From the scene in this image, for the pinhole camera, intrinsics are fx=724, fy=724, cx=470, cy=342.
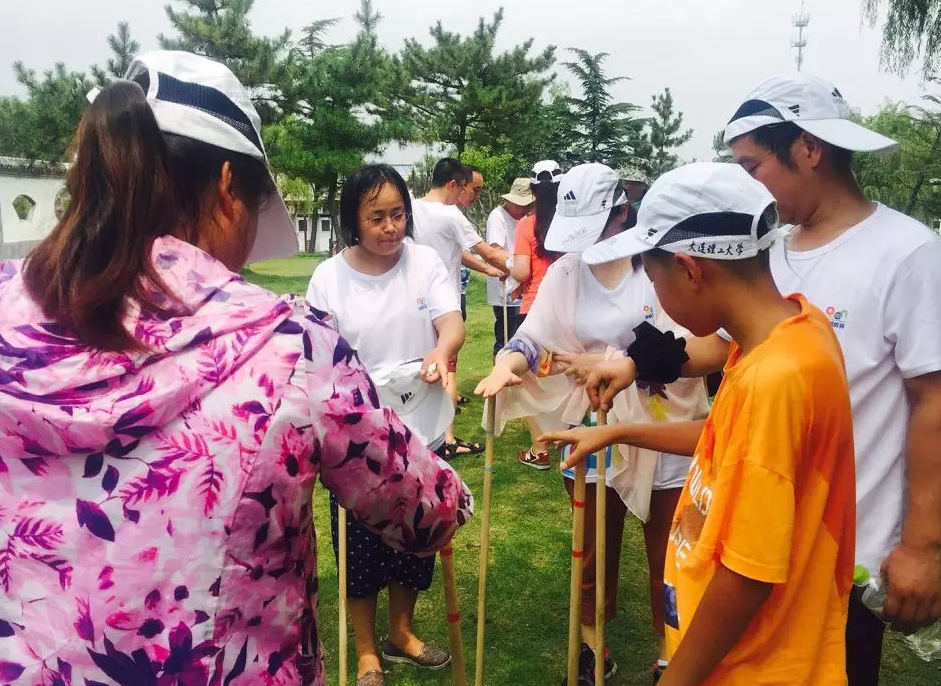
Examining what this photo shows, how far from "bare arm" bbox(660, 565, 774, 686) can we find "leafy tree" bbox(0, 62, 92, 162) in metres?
25.7

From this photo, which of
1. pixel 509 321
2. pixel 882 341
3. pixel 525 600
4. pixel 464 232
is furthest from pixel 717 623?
pixel 509 321

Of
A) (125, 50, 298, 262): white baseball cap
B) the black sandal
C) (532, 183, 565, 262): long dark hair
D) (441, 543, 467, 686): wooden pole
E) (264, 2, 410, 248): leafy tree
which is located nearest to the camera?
(125, 50, 298, 262): white baseball cap

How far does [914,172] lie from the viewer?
765 inches

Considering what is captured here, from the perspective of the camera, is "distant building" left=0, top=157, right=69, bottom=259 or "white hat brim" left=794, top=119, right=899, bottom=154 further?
"distant building" left=0, top=157, right=69, bottom=259

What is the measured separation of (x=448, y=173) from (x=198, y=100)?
17.4 feet

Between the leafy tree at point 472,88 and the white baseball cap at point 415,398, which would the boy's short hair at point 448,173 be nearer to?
the white baseball cap at point 415,398

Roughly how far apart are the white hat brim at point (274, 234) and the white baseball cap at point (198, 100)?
0.68 ft

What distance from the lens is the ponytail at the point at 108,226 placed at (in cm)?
104

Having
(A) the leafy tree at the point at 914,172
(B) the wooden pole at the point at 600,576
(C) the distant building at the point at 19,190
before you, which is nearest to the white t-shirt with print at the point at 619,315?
(B) the wooden pole at the point at 600,576

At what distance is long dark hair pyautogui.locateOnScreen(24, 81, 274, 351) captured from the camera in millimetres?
1045

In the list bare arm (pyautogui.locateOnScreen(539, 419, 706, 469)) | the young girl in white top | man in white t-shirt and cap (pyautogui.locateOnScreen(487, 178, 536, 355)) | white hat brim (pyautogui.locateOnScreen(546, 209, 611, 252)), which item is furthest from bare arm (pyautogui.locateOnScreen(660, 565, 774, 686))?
man in white t-shirt and cap (pyautogui.locateOnScreen(487, 178, 536, 355))

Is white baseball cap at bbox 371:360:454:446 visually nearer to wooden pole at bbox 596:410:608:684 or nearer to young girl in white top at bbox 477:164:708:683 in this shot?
young girl in white top at bbox 477:164:708:683

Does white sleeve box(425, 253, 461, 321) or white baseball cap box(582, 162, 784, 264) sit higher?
white baseball cap box(582, 162, 784, 264)

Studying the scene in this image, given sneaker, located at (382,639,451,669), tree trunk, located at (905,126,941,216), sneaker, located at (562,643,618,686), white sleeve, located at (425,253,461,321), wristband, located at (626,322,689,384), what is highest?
tree trunk, located at (905,126,941,216)
